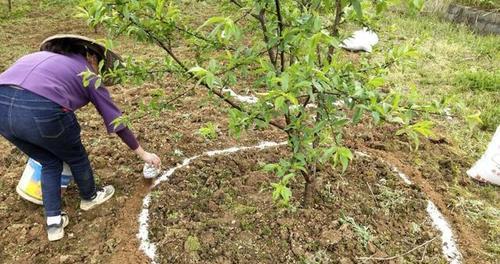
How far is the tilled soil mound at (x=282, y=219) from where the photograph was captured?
2.76m

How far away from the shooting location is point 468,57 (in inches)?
233

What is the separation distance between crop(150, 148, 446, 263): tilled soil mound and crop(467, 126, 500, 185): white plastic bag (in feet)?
2.03

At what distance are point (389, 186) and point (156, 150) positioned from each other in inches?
76.1

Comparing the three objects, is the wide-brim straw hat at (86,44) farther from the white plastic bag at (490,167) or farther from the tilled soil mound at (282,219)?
the white plastic bag at (490,167)

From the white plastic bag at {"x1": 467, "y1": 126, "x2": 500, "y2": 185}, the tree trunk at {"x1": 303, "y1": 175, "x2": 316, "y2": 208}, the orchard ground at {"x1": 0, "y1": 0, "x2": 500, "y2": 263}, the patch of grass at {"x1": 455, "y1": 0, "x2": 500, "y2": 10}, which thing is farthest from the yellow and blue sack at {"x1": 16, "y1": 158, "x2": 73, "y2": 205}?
the patch of grass at {"x1": 455, "y1": 0, "x2": 500, "y2": 10}

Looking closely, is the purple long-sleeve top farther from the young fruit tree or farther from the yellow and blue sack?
the yellow and blue sack

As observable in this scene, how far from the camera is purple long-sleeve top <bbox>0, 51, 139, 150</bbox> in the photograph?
8.20ft

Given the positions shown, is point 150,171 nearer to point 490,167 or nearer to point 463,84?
point 490,167

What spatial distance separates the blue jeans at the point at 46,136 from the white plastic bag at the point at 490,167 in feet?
9.83

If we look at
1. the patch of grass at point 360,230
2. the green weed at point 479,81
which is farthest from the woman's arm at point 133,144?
the green weed at point 479,81

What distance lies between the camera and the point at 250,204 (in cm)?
312

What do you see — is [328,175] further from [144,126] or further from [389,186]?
[144,126]

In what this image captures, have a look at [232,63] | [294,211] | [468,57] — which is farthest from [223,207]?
[468,57]

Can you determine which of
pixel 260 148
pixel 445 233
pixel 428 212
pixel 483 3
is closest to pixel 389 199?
pixel 428 212
